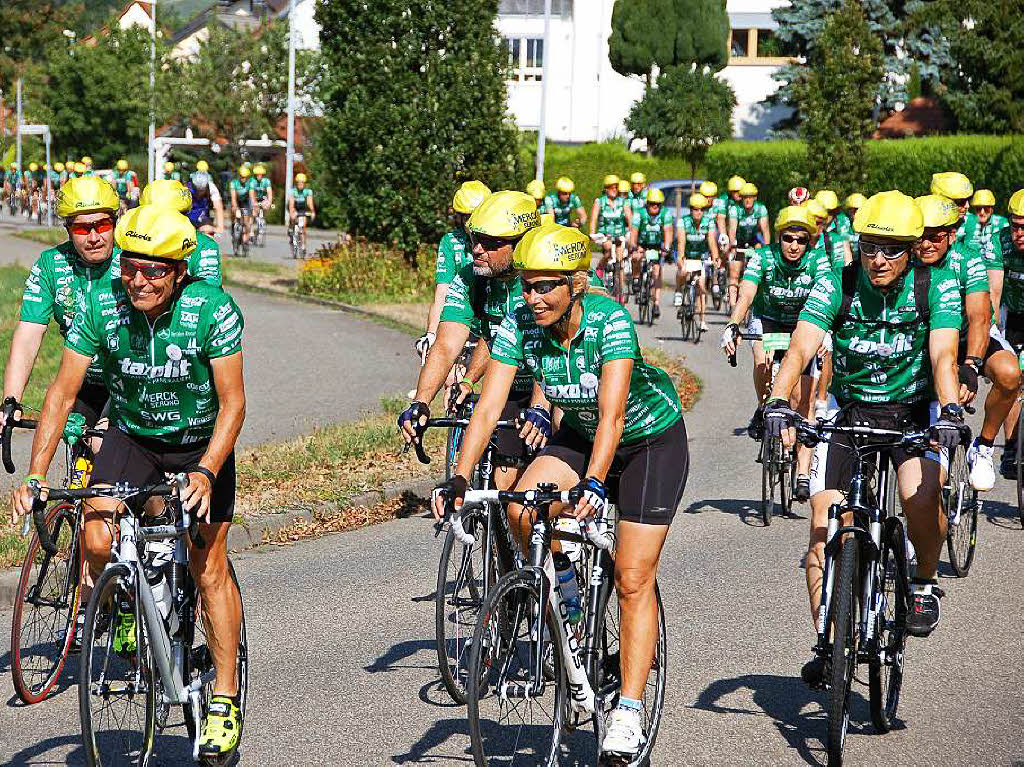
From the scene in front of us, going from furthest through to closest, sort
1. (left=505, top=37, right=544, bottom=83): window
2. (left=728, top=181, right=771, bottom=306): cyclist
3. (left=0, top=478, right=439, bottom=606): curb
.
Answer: (left=505, top=37, right=544, bottom=83): window, (left=728, top=181, right=771, bottom=306): cyclist, (left=0, top=478, right=439, bottom=606): curb

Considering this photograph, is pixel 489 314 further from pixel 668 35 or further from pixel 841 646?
pixel 668 35

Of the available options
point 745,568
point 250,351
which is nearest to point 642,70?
point 250,351

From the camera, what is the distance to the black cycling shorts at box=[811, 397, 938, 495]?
6586mm

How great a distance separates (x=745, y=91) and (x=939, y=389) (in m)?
73.1

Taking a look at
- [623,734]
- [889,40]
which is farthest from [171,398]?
[889,40]

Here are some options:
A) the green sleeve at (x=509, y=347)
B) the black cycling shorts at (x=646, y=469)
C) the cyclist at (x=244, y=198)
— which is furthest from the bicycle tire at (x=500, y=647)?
the cyclist at (x=244, y=198)

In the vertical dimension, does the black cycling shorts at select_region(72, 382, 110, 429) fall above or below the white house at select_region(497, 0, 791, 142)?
below

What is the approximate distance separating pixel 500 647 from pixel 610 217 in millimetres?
21283

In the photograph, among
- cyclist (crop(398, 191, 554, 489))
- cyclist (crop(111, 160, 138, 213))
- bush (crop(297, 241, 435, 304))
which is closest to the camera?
cyclist (crop(398, 191, 554, 489))

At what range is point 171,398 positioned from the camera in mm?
5883

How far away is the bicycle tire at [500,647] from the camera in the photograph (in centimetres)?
525

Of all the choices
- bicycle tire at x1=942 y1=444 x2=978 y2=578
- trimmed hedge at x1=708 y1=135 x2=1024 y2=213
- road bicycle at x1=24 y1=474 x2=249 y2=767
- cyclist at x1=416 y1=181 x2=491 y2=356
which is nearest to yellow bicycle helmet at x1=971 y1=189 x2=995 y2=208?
bicycle tire at x1=942 y1=444 x2=978 y2=578

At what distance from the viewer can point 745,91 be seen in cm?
7769

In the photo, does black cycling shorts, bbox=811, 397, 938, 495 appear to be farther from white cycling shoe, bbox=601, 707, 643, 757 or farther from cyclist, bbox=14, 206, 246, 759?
cyclist, bbox=14, 206, 246, 759
